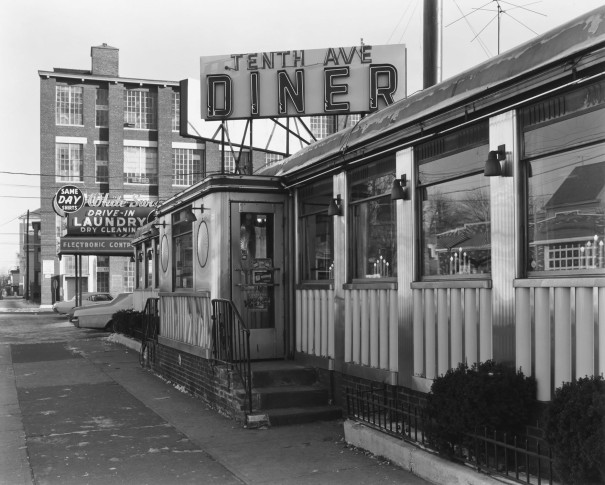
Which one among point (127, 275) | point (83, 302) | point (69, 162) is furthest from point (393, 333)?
point (69, 162)

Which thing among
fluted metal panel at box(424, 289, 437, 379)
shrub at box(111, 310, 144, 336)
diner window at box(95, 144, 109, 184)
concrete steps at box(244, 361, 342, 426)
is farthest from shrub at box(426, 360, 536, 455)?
diner window at box(95, 144, 109, 184)

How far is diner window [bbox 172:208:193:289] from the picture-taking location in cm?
1083

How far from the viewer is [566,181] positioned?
205 inches

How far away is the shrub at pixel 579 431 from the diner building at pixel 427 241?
32 centimetres

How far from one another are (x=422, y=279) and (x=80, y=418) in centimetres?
485

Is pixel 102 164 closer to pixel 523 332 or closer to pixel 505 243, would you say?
pixel 505 243

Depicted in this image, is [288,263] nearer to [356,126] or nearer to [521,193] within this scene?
[356,126]

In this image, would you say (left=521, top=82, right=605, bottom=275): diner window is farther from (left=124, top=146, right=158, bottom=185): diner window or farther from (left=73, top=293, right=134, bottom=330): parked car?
(left=124, top=146, right=158, bottom=185): diner window

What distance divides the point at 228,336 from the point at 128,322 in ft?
36.4

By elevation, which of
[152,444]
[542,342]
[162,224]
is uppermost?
[162,224]

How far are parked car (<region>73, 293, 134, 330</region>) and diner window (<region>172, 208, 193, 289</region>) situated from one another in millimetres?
12565

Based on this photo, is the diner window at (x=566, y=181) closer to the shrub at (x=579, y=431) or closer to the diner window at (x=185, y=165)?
the shrub at (x=579, y=431)

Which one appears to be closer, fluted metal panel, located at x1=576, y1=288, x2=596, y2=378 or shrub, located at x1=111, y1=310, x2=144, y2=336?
fluted metal panel, located at x1=576, y1=288, x2=596, y2=378

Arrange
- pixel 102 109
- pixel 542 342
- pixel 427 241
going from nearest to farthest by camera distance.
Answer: pixel 542 342
pixel 427 241
pixel 102 109
